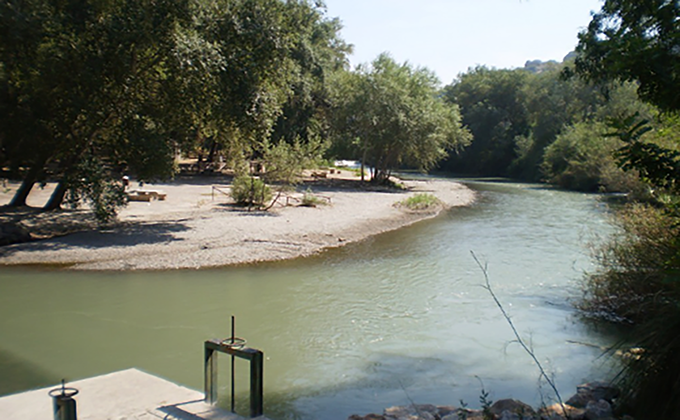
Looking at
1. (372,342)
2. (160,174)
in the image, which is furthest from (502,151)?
(372,342)

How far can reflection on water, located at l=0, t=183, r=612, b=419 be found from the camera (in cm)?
851

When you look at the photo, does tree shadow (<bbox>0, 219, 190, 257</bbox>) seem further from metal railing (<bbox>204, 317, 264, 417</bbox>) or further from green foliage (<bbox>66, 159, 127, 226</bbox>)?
metal railing (<bbox>204, 317, 264, 417</bbox>)

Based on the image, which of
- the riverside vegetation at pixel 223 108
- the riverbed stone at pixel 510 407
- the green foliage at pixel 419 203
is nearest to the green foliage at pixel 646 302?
the riverside vegetation at pixel 223 108

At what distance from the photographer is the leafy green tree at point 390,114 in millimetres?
38406

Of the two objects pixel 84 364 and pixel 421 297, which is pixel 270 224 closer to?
pixel 421 297

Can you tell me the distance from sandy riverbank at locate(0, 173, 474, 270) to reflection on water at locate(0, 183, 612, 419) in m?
1.05

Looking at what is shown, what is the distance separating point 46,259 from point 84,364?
754 cm

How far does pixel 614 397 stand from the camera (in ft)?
23.3

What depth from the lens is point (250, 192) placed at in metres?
25.4

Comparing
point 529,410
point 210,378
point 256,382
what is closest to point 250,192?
point 210,378

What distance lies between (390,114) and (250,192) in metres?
15.5

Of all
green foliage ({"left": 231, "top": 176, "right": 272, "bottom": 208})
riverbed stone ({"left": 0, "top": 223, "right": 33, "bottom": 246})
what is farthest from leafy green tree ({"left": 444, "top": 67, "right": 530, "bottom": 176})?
riverbed stone ({"left": 0, "top": 223, "right": 33, "bottom": 246})

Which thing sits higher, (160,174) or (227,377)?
(160,174)

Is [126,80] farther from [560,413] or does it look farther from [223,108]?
[560,413]
